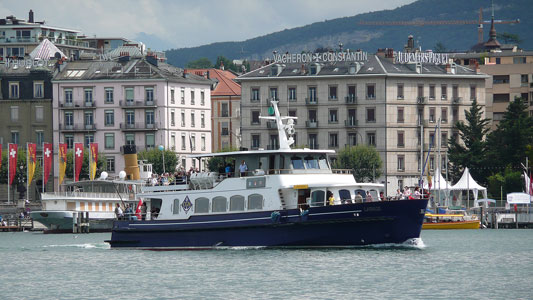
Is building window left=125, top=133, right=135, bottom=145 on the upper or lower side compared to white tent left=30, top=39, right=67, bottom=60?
lower

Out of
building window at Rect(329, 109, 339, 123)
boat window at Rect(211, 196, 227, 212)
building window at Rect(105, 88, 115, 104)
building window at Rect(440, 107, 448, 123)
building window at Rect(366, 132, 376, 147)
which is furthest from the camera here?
building window at Rect(105, 88, 115, 104)

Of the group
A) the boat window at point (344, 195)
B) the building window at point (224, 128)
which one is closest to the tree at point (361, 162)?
the building window at point (224, 128)

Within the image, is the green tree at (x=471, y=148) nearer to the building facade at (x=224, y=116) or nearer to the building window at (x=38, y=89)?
the building facade at (x=224, y=116)

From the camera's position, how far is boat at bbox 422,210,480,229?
91.9 meters

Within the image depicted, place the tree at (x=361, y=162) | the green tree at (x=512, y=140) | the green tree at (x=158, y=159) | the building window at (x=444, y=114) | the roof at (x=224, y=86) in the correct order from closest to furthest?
1. the green tree at (x=512, y=140)
2. the tree at (x=361, y=162)
3. the green tree at (x=158, y=159)
4. the building window at (x=444, y=114)
5. the roof at (x=224, y=86)

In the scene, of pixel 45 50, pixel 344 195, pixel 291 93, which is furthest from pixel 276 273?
pixel 45 50

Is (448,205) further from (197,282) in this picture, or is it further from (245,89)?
(197,282)

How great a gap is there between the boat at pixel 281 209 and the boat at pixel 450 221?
32.2 meters

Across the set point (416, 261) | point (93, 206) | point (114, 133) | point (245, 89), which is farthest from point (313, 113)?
point (416, 261)

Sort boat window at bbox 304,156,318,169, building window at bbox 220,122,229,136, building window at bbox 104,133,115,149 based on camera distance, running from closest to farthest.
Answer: boat window at bbox 304,156,318,169 → building window at bbox 104,133,115,149 → building window at bbox 220,122,229,136

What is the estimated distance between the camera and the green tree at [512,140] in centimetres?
11712

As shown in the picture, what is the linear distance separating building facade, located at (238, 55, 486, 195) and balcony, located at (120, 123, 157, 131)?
9582mm

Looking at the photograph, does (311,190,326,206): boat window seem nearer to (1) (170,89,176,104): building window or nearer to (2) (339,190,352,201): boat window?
(2) (339,190,352,201): boat window

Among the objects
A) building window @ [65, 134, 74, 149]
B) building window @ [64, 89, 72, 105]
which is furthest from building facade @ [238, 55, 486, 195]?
building window @ [65, 134, 74, 149]
